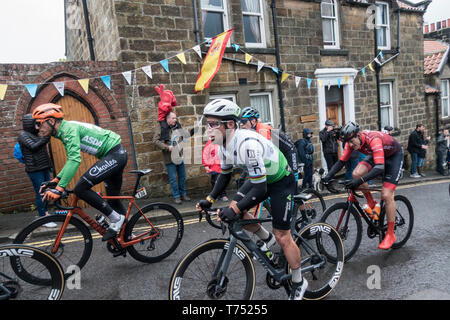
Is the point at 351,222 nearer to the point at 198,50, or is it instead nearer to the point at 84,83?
the point at 198,50

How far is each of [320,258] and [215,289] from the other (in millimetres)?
1247

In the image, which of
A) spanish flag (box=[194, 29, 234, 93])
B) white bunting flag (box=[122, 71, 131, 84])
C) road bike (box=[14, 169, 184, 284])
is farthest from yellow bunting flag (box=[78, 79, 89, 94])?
road bike (box=[14, 169, 184, 284])

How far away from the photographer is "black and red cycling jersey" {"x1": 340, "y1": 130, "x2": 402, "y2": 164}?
427 centimetres

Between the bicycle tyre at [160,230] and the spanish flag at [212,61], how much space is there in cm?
488

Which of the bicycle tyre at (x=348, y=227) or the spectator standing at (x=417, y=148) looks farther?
the spectator standing at (x=417, y=148)

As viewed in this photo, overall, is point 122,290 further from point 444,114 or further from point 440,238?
point 444,114

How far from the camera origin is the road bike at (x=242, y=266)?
8.70 feet

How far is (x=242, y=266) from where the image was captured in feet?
9.58

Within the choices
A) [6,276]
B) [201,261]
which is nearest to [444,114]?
[201,261]

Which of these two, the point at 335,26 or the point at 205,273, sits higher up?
the point at 335,26

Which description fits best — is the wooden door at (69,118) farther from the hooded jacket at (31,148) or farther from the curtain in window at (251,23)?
A: the curtain in window at (251,23)

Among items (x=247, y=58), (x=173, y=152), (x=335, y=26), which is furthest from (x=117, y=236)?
(x=335, y=26)

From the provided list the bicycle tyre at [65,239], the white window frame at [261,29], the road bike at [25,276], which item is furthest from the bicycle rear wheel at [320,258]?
the white window frame at [261,29]
